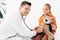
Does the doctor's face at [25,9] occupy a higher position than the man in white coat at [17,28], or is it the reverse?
the doctor's face at [25,9]

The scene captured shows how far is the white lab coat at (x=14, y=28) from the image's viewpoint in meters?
1.21

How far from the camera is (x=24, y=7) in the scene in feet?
4.07

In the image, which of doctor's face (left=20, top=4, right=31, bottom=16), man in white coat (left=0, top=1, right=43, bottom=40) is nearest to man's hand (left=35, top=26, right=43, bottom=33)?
man in white coat (left=0, top=1, right=43, bottom=40)

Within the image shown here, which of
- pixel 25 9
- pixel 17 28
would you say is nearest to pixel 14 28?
pixel 17 28

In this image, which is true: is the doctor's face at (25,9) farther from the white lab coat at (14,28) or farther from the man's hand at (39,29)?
the man's hand at (39,29)

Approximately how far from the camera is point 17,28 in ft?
3.95

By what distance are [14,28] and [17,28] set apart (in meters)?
0.03

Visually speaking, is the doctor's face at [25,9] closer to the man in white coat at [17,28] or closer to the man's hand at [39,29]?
the man in white coat at [17,28]

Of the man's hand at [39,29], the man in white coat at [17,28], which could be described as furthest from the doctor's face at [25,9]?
the man's hand at [39,29]

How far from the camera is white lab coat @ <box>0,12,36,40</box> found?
1.21 meters

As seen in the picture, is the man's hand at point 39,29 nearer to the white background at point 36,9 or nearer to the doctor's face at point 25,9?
the white background at point 36,9

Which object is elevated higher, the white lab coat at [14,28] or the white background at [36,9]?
the white background at [36,9]

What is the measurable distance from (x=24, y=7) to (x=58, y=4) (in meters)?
0.31

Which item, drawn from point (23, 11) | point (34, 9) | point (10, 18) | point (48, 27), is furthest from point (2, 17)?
point (48, 27)
